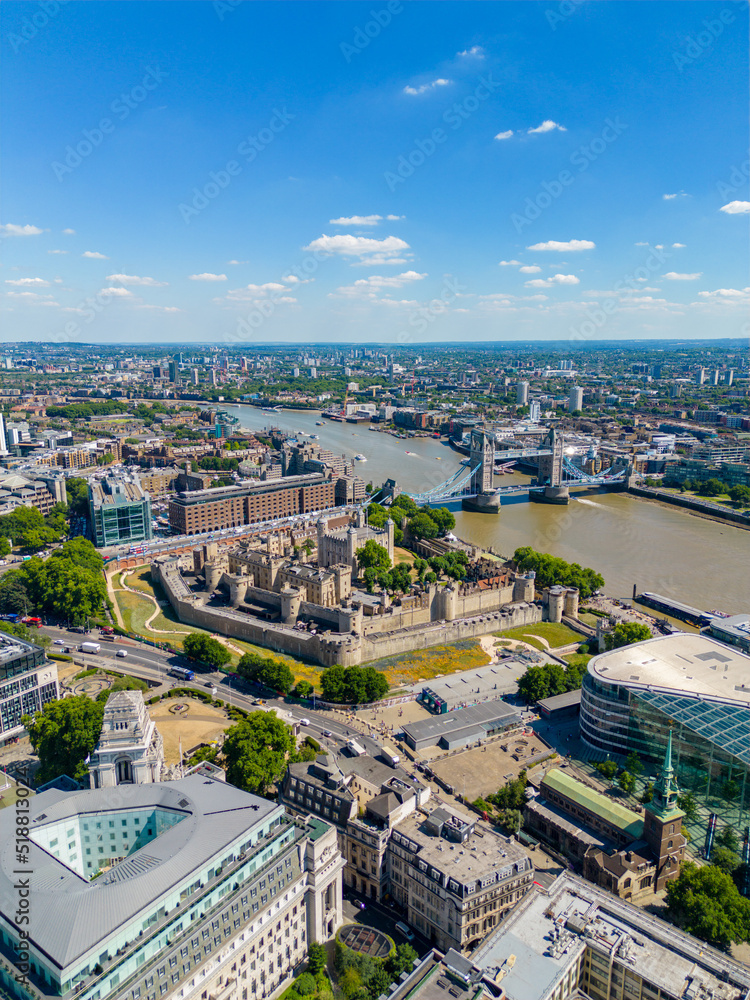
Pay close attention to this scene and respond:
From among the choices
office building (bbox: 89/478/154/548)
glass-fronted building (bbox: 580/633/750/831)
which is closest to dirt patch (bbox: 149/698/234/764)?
glass-fronted building (bbox: 580/633/750/831)

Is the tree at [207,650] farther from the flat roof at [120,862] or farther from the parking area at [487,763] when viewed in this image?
the flat roof at [120,862]

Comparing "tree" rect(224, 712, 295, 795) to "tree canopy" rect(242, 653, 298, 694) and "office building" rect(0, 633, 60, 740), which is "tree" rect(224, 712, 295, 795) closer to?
"tree canopy" rect(242, 653, 298, 694)

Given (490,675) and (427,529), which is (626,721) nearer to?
(490,675)

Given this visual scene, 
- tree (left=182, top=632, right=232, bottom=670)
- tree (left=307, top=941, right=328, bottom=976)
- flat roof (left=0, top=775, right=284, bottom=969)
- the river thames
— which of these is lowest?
the river thames

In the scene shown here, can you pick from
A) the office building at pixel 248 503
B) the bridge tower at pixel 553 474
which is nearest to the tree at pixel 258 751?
the office building at pixel 248 503

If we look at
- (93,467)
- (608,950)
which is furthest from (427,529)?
(93,467)

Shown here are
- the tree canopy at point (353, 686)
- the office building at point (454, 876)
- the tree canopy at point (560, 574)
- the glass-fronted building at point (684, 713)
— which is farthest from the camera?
the tree canopy at point (560, 574)
